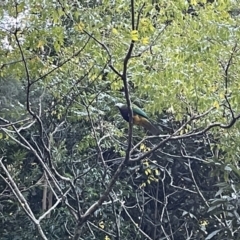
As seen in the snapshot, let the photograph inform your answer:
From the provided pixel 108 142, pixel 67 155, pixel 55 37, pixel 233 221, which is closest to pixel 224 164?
pixel 233 221

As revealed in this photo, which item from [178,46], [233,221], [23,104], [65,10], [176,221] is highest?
[65,10]

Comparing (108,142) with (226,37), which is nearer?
(226,37)

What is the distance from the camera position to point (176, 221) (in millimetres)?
4680

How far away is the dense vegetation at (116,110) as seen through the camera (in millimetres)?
2758

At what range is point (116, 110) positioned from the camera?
439 centimetres

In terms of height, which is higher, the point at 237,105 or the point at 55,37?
the point at 55,37

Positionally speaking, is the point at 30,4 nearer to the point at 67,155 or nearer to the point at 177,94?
the point at 177,94

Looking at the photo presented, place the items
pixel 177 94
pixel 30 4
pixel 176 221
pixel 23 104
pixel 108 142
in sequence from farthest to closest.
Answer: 1. pixel 176 221
2. pixel 108 142
3. pixel 23 104
4. pixel 177 94
5. pixel 30 4

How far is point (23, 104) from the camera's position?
3807 millimetres

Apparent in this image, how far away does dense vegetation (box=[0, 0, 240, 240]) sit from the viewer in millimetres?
2758

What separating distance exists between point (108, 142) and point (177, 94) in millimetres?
1334

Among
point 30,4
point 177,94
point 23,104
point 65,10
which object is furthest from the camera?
point 23,104

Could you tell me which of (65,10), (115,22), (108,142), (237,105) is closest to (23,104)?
(108,142)

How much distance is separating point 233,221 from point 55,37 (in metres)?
1.99
